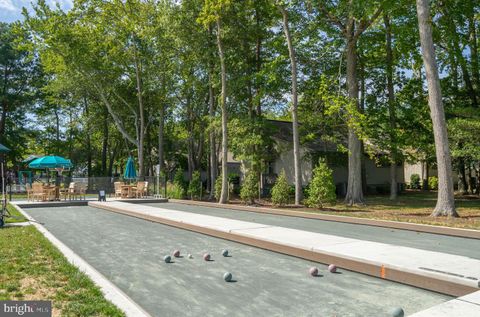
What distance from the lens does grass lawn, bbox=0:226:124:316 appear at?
13.3 ft

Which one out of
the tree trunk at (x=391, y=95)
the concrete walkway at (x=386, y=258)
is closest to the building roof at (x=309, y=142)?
the tree trunk at (x=391, y=95)

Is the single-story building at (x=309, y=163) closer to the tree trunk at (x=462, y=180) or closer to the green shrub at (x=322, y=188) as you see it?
the tree trunk at (x=462, y=180)

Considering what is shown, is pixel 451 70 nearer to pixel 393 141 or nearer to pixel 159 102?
pixel 393 141

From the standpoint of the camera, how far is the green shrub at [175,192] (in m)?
24.1

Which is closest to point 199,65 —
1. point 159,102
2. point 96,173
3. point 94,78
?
point 159,102

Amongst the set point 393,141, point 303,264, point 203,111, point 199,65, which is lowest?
point 303,264

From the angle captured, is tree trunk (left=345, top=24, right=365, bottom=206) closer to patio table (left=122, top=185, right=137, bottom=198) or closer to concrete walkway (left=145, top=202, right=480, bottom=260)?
concrete walkway (left=145, top=202, right=480, bottom=260)

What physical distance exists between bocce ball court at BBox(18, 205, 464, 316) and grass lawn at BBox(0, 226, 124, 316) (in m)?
Result: 0.52

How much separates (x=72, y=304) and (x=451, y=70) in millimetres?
27397

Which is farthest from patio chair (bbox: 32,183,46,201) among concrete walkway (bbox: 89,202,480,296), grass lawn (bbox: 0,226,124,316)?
concrete walkway (bbox: 89,202,480,296)

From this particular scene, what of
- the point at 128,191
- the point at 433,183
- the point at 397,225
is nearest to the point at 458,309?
the point at 397,225

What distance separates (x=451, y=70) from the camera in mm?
25328

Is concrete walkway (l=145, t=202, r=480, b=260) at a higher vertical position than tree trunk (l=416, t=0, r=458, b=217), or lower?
lower

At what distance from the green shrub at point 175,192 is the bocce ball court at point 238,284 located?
15589 mm
